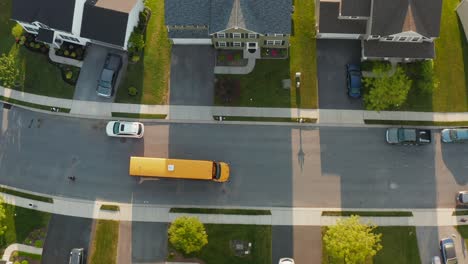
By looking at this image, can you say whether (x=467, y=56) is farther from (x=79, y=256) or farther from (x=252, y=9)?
(x=79, y=256)

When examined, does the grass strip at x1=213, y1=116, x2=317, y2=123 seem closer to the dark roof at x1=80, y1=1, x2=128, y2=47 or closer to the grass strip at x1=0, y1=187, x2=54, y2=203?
the dark roof at x1=80, y1=1, x2=128, y2=47

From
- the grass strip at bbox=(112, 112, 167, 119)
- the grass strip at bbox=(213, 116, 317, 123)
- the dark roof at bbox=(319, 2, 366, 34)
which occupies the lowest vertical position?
the grass strip at bbox=(213, 116, 317, 123)

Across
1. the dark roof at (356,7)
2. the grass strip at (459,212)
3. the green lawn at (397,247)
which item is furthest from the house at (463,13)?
the green lawn at (397,247)

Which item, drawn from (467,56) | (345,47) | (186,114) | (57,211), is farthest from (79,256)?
(467,56)

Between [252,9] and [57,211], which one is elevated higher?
[252,9]

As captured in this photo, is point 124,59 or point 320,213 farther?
point 124,59

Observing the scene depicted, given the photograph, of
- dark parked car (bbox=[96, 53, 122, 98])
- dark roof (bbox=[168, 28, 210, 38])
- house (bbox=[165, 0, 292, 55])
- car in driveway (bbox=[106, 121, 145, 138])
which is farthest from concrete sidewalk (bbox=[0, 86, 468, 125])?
Result: dark roof (bbox=[168, 28, 210, 38])

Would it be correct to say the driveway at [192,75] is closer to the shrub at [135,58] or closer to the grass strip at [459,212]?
the shrub at [135,58]
